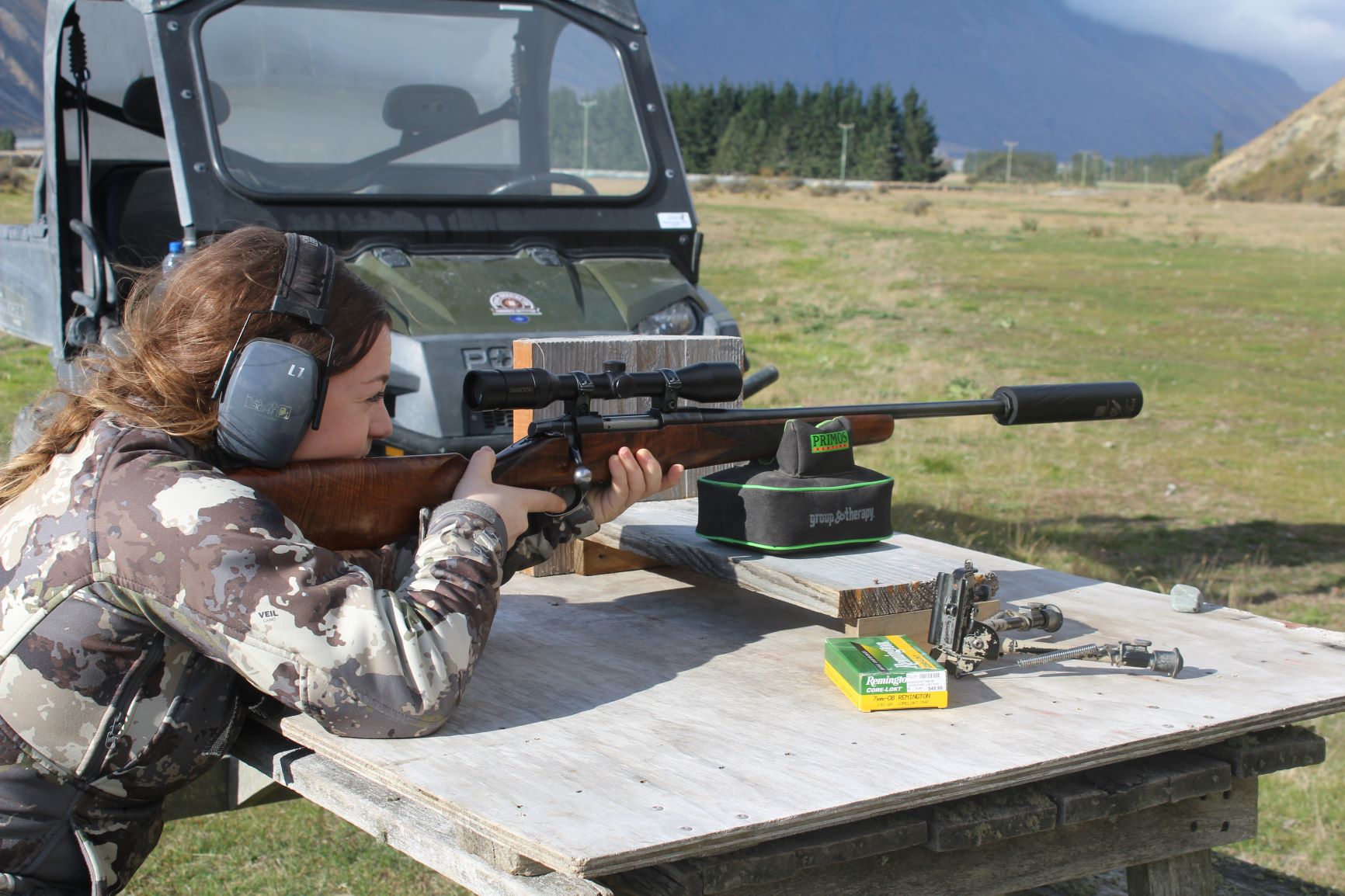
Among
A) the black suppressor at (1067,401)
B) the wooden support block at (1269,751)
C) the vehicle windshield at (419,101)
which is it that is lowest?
A: the wooden support block at (1269,751)

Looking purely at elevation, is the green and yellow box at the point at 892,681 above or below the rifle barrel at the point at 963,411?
below

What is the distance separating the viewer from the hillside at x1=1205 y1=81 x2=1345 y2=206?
71938 millimetres

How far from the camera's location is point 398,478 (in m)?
2.55

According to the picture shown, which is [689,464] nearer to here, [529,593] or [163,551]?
[529,593]

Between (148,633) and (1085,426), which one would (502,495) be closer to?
(148,633)

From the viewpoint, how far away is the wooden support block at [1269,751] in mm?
2674

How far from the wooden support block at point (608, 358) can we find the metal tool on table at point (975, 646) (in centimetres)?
113

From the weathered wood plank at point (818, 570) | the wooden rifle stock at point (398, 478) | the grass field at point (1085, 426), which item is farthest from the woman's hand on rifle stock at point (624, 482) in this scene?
the grass field at point (1085, 426)

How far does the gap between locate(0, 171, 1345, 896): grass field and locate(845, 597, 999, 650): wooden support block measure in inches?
75.2

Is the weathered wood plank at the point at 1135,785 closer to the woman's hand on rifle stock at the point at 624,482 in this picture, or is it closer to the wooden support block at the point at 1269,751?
the wooden support block at the point at 1269,751

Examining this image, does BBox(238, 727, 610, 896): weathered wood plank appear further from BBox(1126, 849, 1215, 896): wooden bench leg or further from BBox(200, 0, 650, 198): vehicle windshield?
BBox(200, 0, 650, 198): vehicle windshield

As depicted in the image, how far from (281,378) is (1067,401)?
202cm

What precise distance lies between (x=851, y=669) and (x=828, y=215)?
44821mm

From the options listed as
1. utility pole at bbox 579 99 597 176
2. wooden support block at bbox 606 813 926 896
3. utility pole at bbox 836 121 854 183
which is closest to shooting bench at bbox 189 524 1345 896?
wooden support block at bbox 606 813 926 896
